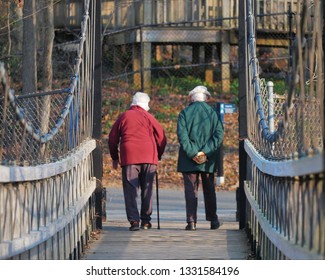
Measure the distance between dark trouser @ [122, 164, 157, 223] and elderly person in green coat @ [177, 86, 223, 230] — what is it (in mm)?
361

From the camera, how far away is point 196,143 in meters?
14.0

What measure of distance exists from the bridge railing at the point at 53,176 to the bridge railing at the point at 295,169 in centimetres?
156

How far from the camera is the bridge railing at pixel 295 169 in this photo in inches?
261

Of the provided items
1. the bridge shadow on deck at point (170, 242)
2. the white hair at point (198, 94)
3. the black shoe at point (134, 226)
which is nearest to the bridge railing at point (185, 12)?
the bridge shadow on deck at point (170, 242)

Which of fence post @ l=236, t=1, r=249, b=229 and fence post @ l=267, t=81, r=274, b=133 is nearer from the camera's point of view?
fence post @ l=267, t=81, r=274, b=133

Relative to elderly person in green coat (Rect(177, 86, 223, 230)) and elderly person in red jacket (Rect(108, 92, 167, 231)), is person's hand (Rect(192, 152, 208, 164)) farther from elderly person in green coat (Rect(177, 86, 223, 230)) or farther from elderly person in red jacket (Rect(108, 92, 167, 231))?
elderly person in red jacket (Rect(108, 92, 167, 231))

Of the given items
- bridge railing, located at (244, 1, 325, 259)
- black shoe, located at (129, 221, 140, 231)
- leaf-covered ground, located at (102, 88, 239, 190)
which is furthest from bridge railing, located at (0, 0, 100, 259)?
leaf-covered ground, located at (102, 88, 239, 190)

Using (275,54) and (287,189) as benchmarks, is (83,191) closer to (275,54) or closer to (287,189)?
(287,189)

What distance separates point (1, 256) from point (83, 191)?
487 centimetres

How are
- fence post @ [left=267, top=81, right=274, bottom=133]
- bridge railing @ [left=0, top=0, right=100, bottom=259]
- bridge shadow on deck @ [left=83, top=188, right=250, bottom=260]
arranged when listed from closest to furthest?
bridge railing @ [left=0, top=0, right=100, bottom=259] → bridge shadow on deck @ [left=83, top=188, right=250, bottom=260] → fence post @ [left=267, top=81, right=274, bottom=133]

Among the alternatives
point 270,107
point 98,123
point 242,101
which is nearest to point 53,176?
point 98,123

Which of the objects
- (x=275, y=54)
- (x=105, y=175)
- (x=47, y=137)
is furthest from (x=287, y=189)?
(x=275, y=54)

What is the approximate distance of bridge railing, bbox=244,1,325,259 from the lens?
664 cm

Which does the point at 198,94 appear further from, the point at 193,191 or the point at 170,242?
the point at 170,242
